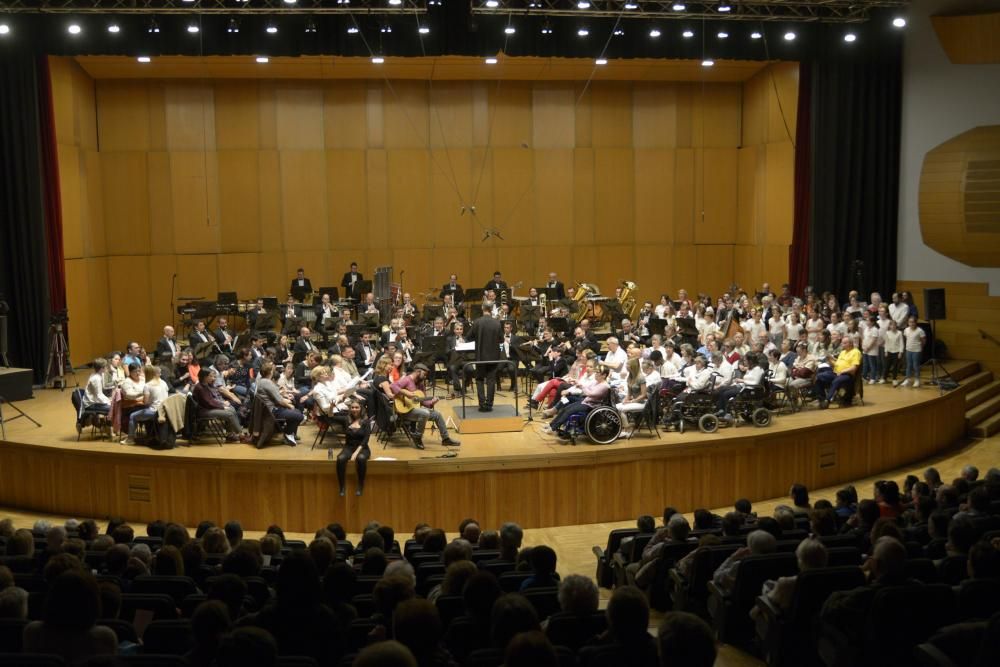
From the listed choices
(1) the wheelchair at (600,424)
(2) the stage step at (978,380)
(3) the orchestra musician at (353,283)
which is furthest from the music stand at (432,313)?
(2) the stage step at (978,380)

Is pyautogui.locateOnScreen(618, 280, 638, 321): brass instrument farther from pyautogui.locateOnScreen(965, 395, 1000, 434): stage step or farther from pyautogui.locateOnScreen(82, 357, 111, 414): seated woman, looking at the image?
pyautogui.locateOnScreen(82, 357, 111, 414): seated woman

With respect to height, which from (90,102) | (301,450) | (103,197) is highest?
(90,102)

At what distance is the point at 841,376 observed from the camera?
1341 centimetres

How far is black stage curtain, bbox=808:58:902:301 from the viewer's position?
18.6 metres

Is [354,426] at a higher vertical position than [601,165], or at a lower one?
lower

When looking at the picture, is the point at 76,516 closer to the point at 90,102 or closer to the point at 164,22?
the point at 164,22

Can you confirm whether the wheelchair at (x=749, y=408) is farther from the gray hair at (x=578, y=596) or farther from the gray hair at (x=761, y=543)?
the gray hair at (x=578, y=596)

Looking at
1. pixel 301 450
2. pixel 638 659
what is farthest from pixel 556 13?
pixel 638 659

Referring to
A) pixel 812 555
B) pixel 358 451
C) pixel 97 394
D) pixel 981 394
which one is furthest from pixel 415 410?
pixel 981 394

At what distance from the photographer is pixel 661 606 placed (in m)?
7.61

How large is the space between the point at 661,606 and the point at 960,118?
537 inches

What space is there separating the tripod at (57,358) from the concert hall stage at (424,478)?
4082 millimetres

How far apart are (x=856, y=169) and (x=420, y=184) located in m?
9.36

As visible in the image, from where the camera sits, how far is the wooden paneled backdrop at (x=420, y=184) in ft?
68.2
